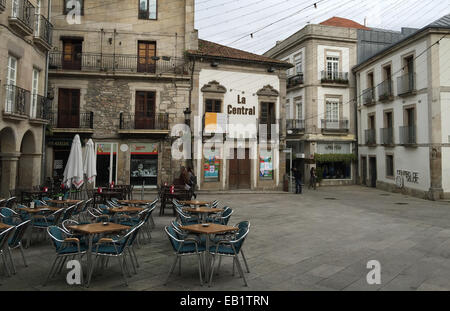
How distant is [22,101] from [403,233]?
13.4 m

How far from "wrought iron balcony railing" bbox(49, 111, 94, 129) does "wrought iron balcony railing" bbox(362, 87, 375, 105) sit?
18591mm

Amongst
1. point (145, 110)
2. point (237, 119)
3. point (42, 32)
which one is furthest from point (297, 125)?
point (42, 32)

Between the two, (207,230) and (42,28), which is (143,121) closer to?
(42,28)

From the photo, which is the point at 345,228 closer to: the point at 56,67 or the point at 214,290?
the point at 214,290

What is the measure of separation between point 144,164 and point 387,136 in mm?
15763

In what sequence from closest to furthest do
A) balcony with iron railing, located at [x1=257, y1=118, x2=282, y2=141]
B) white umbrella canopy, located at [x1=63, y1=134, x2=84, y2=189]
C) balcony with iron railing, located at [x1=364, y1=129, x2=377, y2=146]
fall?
white umbrella canopy, located at [x1=63, y1=134, x2=84, y2=189]
balcony with iron railing, located at [x1=257, y1=118, x2=282, y2=141]
balcony with iron railing, located at [x1=364, y1=129, x2=377, y2=146]

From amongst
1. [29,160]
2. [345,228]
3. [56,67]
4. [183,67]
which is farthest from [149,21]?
[345,228]

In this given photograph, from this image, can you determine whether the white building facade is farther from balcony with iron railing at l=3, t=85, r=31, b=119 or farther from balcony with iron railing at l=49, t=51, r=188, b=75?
balcony with iron railing at l=3, t=85, r=31, b=119

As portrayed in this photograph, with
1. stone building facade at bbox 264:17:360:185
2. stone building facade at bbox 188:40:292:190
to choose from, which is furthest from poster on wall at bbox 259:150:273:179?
stone building facade at bbox 264:17:360:185

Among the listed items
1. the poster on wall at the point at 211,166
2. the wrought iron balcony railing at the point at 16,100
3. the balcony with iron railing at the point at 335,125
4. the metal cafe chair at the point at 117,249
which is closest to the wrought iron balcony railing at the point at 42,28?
the wrought iron balcony railing at the point at 16,100

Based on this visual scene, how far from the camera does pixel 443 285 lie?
Answer: 5.09 m

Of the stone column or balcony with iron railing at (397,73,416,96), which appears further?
balcony with iron railing at (397,73,416,96)

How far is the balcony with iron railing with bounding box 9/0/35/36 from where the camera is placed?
442 inches

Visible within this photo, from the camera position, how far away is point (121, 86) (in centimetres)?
1842
